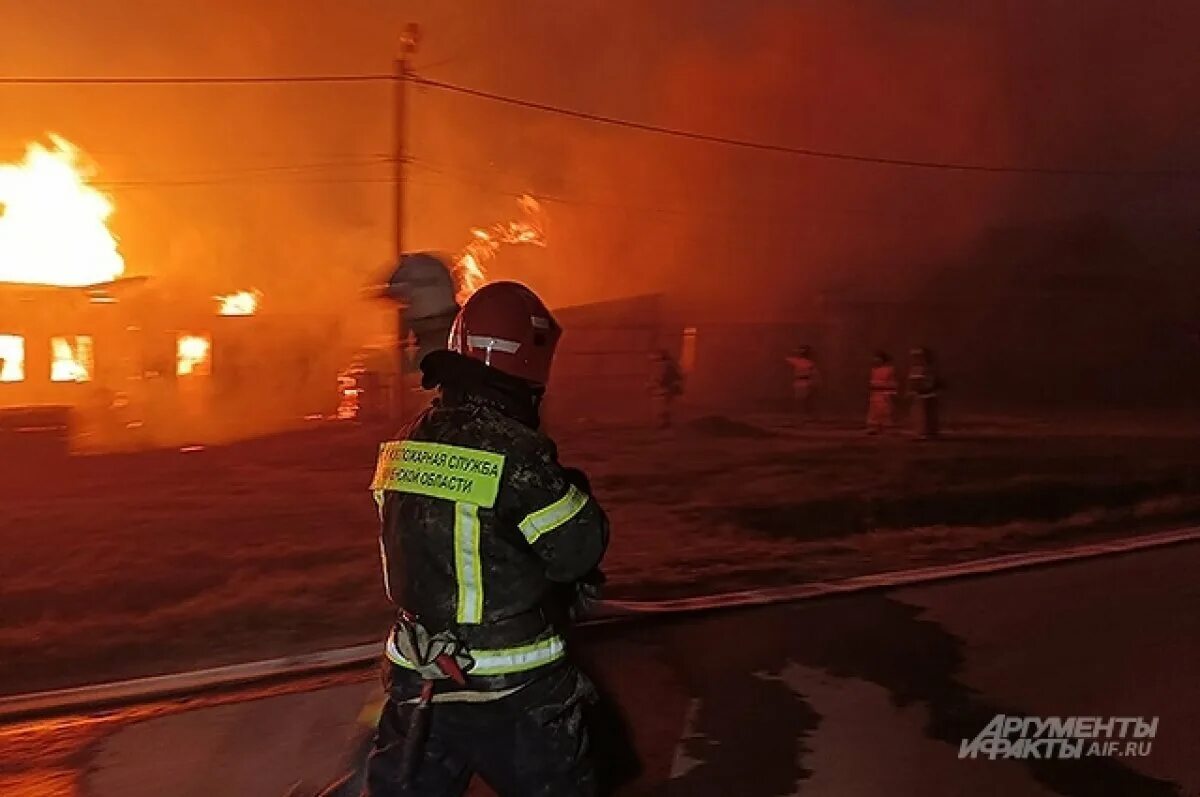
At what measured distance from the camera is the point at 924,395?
11.1 metres

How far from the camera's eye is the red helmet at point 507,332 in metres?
1.79

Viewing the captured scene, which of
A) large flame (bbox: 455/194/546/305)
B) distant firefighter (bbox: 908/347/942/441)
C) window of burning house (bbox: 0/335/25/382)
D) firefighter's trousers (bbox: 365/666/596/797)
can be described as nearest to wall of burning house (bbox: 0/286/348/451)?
window of burning house (bbox: 0/335/25/382)

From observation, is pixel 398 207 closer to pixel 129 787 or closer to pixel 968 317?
pixel 129 787

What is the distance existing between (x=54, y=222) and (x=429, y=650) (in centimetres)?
964

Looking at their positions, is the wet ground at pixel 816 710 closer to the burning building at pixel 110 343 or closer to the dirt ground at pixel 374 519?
the dirt ground at pixel 374 519

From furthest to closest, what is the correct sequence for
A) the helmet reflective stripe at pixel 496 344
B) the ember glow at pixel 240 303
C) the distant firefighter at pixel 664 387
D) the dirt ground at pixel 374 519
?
the distant firefighter at pixel 664 387 < the ember glow at pixel 240 303 < the dirt ground at pixel 374 519 < the helmet reflective stripe at pixel 496 344

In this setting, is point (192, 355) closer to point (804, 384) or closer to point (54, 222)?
point (54, 222)

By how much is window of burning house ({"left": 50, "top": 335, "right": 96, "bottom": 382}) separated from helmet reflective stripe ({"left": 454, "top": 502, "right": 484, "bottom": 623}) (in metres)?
9.90

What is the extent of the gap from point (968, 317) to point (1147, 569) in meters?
12.3

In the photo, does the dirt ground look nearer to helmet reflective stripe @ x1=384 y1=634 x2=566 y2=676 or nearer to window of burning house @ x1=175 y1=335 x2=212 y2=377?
window of burning house @ x1=175 y1=335 x2=212 y2=377

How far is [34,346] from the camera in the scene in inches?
412

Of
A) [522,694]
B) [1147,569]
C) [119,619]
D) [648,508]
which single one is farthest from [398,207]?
[522,694]

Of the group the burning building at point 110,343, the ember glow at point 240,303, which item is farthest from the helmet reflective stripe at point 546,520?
the ember glow at point 240,303

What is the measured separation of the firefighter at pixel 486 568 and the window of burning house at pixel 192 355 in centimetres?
1067
